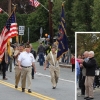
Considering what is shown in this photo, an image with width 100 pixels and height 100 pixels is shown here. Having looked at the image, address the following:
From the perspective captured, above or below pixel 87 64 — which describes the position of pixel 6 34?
above

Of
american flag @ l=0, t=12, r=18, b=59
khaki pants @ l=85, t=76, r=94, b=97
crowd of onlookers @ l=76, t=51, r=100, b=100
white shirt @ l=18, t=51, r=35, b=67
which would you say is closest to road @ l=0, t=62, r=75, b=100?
white shirt @ l=18, t=51, r=35, b=67

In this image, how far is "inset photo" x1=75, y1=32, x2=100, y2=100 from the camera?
29.2ft

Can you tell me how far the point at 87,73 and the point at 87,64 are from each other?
8.3 inches

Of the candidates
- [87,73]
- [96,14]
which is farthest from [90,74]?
[96,14]

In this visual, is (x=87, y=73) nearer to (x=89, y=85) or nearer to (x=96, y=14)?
(x=89, y=85)

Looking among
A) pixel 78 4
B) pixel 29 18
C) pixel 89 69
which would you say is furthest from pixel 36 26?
pixel 89 69

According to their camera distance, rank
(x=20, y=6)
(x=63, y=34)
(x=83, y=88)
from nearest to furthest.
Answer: (x=83, y=88) → (x=63, y=34) → (x=20, y=6)

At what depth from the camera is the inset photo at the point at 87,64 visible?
891 centimetres

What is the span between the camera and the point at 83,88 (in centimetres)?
954

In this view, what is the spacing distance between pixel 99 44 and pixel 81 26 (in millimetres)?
22930

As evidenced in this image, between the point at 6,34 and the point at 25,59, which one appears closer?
the point at 25,59

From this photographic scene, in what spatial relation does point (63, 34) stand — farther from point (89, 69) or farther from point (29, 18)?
point (29, 18)

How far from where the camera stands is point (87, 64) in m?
9.70

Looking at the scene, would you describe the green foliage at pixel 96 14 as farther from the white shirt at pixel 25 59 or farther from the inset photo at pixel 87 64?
the inset photo at pixel 87 64
